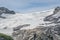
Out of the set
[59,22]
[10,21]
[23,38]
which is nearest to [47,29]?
[23,38]

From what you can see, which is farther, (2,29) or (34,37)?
(2,29)

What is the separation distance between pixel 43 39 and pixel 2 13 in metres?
75.9

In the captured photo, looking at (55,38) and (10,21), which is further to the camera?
(10,21)

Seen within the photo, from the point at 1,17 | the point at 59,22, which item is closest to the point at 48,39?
the point at 59,22

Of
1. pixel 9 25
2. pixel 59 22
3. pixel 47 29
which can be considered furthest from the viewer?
pixel 9 25

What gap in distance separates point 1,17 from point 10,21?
12.9m

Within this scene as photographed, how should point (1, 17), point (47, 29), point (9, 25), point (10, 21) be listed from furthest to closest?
1. point (1, 17)
2. point (10, 21)
3. point (9, 25)
4. point (47, 29)

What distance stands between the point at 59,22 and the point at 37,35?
1776cm

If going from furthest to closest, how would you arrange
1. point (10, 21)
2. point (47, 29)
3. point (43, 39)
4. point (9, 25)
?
point (10, 21), point (9, 25), point (47, 29), point (43, 39)

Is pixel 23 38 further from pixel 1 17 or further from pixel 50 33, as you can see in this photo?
pixel 1 17

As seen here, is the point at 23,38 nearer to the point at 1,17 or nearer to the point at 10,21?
the point at 10,21

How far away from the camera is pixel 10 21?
124875mm

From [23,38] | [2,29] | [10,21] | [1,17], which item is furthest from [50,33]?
[1,17]

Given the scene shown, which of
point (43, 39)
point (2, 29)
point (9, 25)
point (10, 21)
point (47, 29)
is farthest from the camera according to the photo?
point (10, 21)
